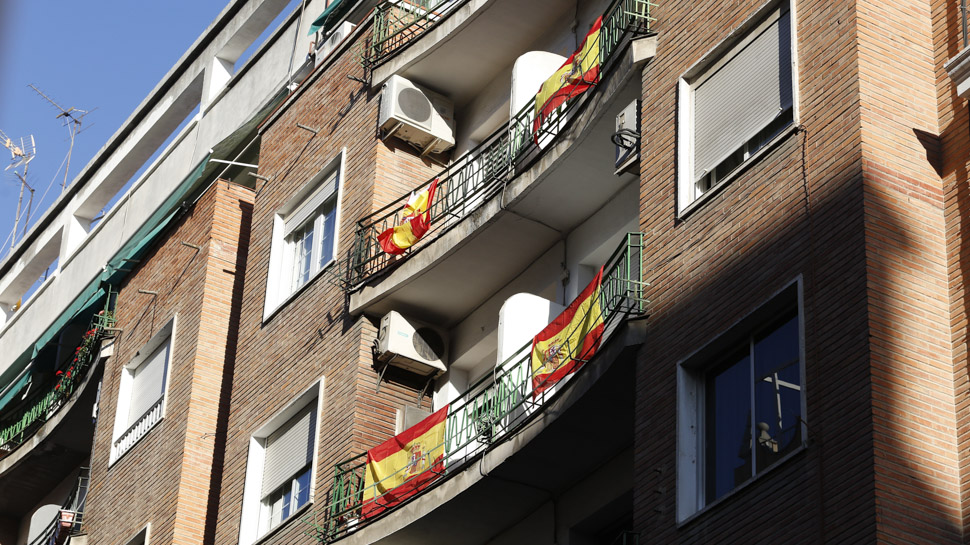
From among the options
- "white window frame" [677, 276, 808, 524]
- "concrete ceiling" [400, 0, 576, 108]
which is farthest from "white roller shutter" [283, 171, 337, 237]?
"white window frame" [677, 276, 808, 524]

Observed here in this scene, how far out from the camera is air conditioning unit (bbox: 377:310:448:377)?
65.1ft

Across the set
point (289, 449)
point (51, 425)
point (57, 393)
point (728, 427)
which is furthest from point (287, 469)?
point (57, 393)

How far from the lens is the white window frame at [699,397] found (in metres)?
12.8

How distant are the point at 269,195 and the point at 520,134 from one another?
6.29 meters

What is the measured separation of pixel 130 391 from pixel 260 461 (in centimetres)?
595

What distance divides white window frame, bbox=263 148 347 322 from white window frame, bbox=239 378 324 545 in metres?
1.82

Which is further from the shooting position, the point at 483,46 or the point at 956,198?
the point at 483,46

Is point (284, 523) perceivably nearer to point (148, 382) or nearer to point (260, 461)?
point (260, 461)

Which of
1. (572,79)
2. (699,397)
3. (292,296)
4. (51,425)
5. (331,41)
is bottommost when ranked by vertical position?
(699,397)

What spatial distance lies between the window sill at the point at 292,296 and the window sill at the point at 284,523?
3.42m

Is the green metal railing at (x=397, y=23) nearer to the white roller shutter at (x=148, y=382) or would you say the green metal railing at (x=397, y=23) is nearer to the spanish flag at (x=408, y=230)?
the spanish flag at (x=408, y=230)

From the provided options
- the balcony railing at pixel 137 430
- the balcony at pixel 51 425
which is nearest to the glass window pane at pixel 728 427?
the balcony railing at pixel 137 430

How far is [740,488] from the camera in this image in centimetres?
1253

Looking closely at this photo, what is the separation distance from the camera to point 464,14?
2134cm
